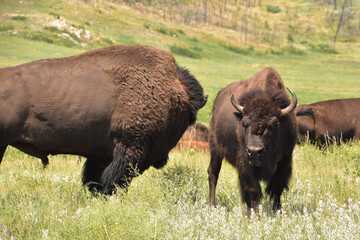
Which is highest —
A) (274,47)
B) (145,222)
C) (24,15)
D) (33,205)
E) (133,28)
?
(145,222)

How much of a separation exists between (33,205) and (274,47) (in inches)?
3079

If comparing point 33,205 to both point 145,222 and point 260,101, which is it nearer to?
point 145,222

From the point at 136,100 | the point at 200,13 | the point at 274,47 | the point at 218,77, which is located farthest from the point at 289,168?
the point at 200,13

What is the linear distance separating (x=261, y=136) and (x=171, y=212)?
1.17 metres

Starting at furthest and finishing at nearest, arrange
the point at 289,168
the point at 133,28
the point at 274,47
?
1. the point at 274,47
2. the point at 133,28
3. the point at 289,168

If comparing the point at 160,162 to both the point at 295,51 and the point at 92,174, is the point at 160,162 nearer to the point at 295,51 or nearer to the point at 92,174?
the point at 92,174

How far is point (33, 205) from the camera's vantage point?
479 centimetres

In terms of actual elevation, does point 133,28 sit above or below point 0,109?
below

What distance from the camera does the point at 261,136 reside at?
4.92 meters

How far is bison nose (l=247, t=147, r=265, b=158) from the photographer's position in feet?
15.7

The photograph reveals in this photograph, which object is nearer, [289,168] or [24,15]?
[289,168]

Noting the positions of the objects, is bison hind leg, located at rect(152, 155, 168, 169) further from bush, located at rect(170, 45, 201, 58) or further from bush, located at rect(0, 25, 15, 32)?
bush, located at rect(170, 45, 201, 58)

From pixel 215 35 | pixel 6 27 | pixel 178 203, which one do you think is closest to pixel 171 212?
pixel 178 203

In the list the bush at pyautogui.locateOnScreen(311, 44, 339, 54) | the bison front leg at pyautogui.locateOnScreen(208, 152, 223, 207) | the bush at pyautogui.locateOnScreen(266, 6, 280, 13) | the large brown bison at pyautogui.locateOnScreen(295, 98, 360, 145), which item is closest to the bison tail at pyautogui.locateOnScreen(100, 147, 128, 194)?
the bison front leg at pyautogui.locateOnScreen(208, 152, 223, 207)
